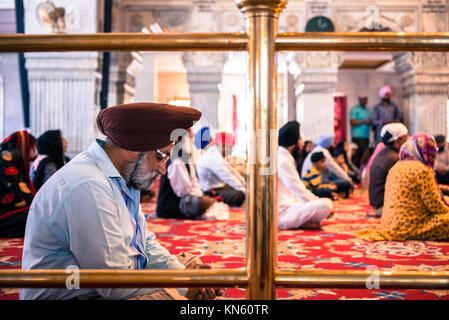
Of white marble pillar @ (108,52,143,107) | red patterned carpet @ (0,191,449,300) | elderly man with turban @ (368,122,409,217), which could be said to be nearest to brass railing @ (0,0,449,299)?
red patterned carpet @ (0,191,449,300)

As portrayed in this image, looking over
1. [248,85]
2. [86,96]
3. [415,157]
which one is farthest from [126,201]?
[86,96]

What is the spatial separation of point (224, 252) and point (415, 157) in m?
1.48

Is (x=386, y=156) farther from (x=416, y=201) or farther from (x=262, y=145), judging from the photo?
(x=262, y=145)

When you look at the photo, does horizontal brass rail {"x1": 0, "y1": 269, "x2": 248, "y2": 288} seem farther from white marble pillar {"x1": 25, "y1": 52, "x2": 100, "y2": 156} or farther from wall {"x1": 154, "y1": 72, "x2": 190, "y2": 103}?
wall {"x1": 154, "y1": 72, "x2": 190, "y2": 103}

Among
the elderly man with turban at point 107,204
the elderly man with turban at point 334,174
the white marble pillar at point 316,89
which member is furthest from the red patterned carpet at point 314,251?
the white marble pillar at point 316,89

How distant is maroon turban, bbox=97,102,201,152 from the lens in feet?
3.86

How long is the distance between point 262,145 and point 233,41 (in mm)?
209

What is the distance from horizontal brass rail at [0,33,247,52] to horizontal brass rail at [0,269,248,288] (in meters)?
0.43

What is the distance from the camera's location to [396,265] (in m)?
2.48

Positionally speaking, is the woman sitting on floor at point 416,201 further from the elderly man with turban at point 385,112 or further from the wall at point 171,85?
the wall at point 171,85

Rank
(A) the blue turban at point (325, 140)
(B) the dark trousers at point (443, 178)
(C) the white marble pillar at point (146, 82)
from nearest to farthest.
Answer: (B) the dark trousers at point (443, 178) → (A) the blue turban at point (325, 140) → (C) the white marble pillar at point (146, 82)

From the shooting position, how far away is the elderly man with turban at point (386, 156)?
4.04 meters

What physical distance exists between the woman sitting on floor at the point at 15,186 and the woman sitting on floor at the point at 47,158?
0.14 meters

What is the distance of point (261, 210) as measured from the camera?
2.91 ft
